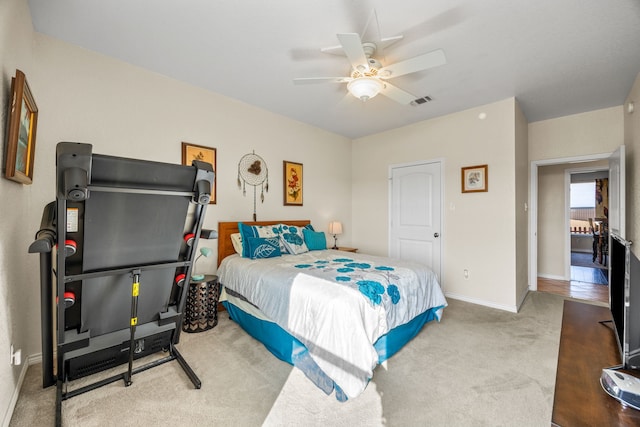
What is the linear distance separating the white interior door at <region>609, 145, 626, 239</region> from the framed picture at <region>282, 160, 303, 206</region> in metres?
3.73

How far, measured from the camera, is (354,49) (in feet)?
6.16

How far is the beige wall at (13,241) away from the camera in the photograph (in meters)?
1.52

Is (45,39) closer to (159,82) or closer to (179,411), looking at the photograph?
(159,82)

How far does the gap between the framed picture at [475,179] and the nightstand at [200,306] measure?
11.4 feet

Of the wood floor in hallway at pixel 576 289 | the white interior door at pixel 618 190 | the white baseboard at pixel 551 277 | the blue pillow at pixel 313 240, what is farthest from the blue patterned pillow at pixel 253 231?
the white baseboard at pixel 551 277

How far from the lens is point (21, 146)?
5.67 ft

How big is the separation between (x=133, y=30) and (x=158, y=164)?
1.47 metres

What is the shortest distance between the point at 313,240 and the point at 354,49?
2.48 metres

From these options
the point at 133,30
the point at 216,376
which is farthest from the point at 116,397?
the point at 133,30

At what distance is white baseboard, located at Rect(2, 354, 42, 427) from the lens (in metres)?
1.53

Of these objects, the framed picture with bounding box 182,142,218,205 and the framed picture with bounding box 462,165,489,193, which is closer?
the framed picture with bounding box 182,142,218,205

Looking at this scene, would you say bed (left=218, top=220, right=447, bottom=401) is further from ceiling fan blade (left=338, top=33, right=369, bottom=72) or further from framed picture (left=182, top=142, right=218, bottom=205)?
ceiling fan blade (left=338, top=33, right=369, bottom=72)

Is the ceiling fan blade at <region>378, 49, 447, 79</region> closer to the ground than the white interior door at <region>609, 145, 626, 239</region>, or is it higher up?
higher up

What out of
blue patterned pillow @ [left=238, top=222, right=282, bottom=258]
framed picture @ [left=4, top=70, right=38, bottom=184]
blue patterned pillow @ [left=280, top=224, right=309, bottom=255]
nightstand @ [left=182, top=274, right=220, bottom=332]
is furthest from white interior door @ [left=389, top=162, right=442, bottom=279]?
framed picture @ [left=4, top=70, right=38, bottom=184]
